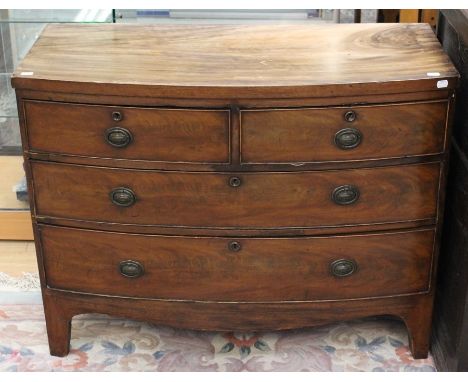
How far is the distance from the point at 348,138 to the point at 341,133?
0.02 meters

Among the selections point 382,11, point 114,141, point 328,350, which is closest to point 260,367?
Answer: point 328,350

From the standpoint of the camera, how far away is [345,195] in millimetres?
1934

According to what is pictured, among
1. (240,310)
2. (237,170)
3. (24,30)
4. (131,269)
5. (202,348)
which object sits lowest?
(202,348)

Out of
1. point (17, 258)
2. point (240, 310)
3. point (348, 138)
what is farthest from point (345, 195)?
point (17, 258)

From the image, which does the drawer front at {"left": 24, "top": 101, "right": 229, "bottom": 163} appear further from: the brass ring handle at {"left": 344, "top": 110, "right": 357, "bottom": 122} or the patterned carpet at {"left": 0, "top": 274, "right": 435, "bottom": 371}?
the patterned carpet at {"left": 0, "top": 274, "right": 435, "bottom": 371}

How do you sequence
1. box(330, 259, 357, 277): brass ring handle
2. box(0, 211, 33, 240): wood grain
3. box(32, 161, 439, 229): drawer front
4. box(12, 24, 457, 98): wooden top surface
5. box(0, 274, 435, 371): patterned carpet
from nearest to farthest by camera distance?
box(12, 24, 457, 98): wooden top surface < box(32, 161, 439, 229): drawer front < box(330, 259, 357, 277): brass ring handle < box(0, 274, 435, 371): patterned carpet < box(0, 211, 33, 240): wood grain

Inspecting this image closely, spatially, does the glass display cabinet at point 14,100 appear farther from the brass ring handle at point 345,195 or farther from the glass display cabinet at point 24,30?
the brass ring handle at point 345,195

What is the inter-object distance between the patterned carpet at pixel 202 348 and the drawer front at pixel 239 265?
23 centimetres

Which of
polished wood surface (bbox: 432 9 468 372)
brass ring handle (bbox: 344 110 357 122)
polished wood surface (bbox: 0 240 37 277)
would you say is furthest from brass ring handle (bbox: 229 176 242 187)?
polished wood surface (bbox: 0 240 37 277)

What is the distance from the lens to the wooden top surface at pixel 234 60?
1803 mm

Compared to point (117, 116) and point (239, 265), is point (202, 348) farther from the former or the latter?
point (117, 116)

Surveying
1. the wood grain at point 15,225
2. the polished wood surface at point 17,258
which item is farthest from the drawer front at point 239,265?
the wood grain at point 15,225

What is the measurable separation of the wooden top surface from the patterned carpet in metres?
0.77

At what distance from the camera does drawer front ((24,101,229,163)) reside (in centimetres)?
184
